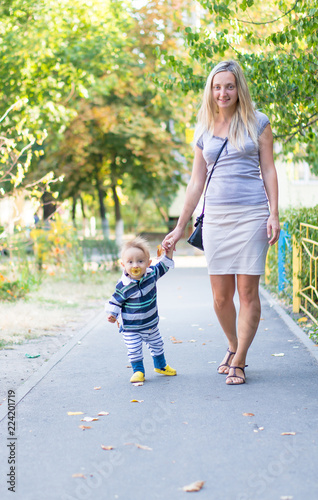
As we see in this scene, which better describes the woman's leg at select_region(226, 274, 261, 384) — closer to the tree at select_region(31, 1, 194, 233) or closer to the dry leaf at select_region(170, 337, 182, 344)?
the dry leaf at select_region(170, 337, 182, 344)

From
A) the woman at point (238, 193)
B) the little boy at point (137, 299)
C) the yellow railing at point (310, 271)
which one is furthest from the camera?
the yellow railing at point (310, 271)

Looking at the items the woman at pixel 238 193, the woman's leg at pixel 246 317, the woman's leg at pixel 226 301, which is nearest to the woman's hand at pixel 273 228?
the woman at pixel 238 193

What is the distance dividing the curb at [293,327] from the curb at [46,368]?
235cm

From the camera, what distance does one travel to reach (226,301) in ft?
17.4

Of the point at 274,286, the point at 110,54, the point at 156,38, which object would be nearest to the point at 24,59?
the point at 110,54

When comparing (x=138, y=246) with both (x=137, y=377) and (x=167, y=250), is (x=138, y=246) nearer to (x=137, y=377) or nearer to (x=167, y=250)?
(x=167, y=250)

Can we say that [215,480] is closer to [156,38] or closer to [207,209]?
[207,209]

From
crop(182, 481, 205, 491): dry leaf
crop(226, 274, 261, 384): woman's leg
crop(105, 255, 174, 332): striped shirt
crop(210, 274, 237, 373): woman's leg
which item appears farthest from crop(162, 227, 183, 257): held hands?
crop(182, 481, 205, 491): dry leaf

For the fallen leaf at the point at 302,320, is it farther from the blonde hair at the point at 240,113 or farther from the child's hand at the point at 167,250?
the blonde hair at the point at 240,113

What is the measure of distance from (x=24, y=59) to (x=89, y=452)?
38.6 feet

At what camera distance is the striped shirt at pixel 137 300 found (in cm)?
522

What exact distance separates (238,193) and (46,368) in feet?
7.72

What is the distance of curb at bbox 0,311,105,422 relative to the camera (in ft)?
16.4

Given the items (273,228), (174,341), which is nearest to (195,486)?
(273,228)
